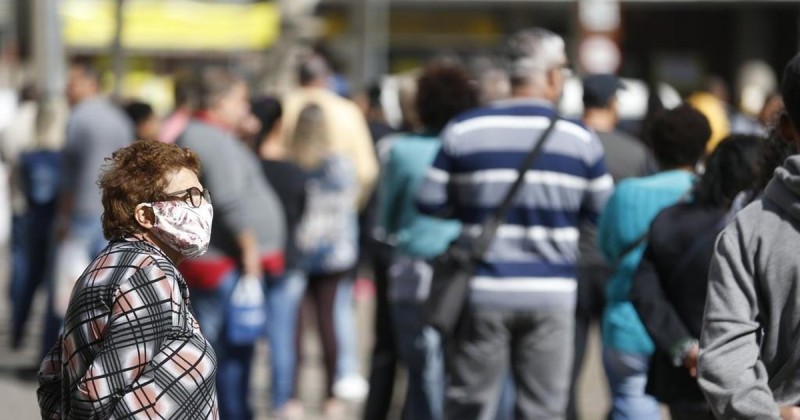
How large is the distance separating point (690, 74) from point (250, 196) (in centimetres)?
2556

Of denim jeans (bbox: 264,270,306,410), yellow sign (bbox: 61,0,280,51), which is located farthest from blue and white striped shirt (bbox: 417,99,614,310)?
yellow sign (bbox: 61,0,280,51)

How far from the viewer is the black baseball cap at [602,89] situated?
789 cm

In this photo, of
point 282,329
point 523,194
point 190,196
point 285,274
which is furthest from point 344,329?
point 190,196

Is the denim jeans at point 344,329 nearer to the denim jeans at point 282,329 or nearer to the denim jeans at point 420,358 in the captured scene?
the denim jeans at point 282,329

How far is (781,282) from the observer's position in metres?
3.48

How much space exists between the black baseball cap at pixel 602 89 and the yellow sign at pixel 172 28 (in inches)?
683

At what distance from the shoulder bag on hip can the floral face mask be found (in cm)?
260

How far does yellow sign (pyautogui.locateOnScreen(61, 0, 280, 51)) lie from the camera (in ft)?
83.0

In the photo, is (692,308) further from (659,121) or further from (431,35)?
(431,35)

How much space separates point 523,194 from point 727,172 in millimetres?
1157

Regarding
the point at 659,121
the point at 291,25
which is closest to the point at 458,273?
the point at 659,121

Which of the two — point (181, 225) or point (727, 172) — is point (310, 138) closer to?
point (727, 172)

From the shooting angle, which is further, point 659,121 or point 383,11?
point 383,11

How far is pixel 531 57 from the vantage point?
6.31m
